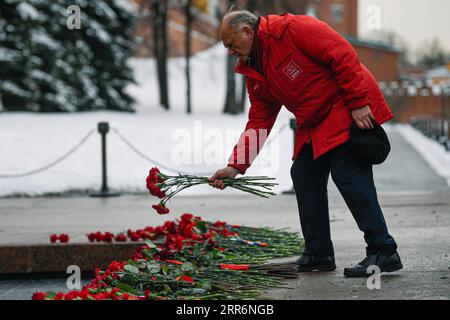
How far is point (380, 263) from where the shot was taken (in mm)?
5141

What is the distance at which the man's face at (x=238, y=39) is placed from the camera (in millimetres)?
5086

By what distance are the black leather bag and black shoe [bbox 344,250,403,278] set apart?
55cm

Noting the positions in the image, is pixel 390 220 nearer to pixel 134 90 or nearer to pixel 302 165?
pixel 302 165

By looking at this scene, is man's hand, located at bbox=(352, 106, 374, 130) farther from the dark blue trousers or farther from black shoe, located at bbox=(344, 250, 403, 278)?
black shoe, located at bbox=(344, 250, 403, 278)

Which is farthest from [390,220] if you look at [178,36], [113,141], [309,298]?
[178,36]

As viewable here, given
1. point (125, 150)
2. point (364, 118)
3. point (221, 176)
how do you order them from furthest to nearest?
1. point (125, 150)
2. point (221, 176)
3. point (364, 118)

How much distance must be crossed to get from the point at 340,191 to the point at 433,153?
54.0 feet

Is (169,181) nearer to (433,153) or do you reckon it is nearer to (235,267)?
(235,267)

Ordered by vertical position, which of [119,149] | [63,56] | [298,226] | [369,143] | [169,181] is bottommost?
[298,226]

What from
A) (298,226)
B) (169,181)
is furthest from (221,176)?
(298,226)

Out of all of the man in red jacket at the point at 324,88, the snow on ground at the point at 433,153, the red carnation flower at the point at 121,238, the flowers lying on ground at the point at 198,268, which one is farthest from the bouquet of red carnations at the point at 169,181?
the snow on ground at the point at 433,153

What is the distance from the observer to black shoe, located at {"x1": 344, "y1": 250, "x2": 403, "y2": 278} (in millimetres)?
5141

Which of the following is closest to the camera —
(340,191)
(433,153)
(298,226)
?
(340,191)

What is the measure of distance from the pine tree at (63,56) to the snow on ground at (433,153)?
Result: 1018cm
